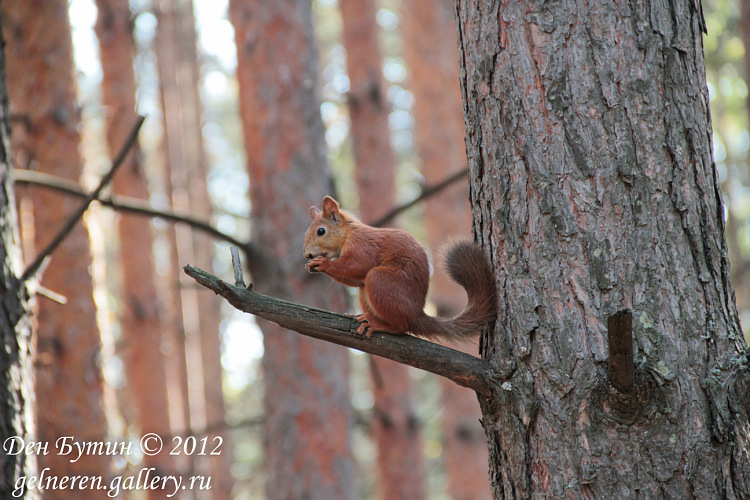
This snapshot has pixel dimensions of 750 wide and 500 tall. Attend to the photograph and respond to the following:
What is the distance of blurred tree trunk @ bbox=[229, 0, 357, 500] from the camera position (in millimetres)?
4074

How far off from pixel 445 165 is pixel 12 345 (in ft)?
17.3

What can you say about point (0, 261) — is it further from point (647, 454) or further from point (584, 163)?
point (647, 454)

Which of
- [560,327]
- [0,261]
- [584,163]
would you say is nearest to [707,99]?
[584,163]

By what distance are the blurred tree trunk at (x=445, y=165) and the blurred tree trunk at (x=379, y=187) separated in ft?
1.27

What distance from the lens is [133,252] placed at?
302 inches

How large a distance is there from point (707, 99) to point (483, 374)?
978mm

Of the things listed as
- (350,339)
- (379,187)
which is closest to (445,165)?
(379,187)

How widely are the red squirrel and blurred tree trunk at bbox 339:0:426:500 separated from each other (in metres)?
4.13

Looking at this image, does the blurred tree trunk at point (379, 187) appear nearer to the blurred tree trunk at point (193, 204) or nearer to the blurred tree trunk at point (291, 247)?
the blurred tree trunk at point (291, 247)

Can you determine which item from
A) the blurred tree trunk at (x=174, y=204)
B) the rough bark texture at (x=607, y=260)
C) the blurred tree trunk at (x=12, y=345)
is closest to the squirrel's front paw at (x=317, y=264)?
the rough bark texture at (x=607, y=260)

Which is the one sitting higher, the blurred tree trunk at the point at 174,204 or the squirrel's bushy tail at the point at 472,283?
the blurred tree trunk at the point at 174,204

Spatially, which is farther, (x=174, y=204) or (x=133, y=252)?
(x=174, y=204)

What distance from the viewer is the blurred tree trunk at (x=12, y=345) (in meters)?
2.50

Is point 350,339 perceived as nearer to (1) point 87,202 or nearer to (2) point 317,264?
(2) point 317,264
